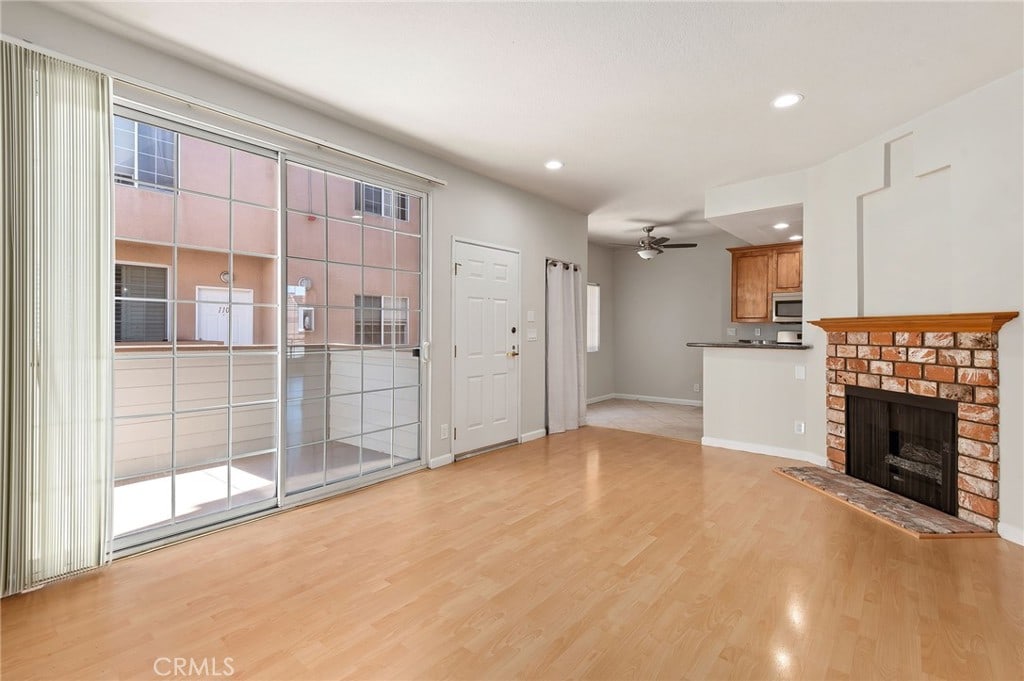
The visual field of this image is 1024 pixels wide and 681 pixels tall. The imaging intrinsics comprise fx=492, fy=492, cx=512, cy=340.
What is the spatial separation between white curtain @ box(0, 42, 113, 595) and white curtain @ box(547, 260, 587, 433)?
4.30 metres

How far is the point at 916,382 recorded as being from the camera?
3637mm

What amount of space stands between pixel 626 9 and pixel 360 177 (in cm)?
234

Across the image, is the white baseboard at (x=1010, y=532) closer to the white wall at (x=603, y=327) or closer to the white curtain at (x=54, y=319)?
the white curtain at (x=54, y=319)

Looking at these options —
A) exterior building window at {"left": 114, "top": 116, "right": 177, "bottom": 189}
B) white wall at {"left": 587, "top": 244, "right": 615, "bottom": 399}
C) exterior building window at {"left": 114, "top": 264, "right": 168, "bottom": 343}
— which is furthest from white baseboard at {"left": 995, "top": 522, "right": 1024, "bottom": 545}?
white wall at {"left": 587, "top": 244, "right": 615, "bottom": 399}

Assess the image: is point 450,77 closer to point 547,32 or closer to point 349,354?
point 547,32

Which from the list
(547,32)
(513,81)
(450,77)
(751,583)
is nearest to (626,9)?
(547,32)

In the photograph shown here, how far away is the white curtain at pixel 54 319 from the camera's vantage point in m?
2.25

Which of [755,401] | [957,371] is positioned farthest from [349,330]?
[957,371]

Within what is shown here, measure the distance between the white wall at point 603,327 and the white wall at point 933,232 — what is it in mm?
4001

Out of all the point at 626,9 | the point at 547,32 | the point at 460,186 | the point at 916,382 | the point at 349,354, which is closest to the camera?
the point at 626,9

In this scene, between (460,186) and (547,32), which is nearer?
(547,32)

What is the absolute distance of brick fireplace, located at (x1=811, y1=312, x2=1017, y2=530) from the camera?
312cm

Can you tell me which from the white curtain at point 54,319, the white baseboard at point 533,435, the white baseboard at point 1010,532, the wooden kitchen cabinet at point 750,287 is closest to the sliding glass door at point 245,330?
the white curtain at point 54,319

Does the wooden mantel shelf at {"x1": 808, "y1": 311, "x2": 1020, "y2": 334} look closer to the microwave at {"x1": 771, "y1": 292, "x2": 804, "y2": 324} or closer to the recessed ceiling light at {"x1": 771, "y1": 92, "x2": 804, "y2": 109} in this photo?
the recessed ceiling light at {"x1": 771, "y1": 92, "x2": 804, "y2": 109}
